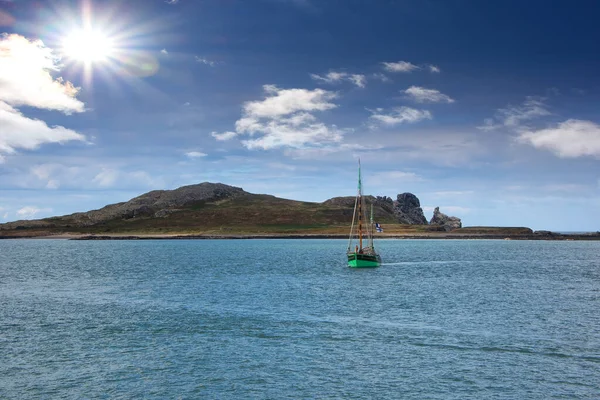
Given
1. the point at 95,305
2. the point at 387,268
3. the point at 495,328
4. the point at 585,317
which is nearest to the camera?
the point at 495,328

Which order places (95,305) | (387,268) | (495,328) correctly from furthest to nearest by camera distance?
1. (387,268)
2. (95,305)
3. (495,328)

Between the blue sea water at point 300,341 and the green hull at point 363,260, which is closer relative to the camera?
the blue sea water at point 300,341

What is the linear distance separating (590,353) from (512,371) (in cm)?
788

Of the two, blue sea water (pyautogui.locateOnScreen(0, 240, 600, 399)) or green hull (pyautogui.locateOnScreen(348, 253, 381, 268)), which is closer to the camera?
blue sea water (pyautogui.locateOnScreen(0, 240, 600, 399))

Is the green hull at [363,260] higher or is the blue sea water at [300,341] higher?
the green hull at [363,260]

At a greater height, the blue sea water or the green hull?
the green hull

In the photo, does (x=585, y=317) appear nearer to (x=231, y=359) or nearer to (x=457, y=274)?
(x=231, y=359)

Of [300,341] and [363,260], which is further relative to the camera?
[363,260]

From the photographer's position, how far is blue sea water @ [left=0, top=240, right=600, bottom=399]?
90.7 feet

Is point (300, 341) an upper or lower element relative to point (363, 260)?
lower

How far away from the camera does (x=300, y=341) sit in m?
37.5

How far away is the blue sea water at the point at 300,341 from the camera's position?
27656 millimetres

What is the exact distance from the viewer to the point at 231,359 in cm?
3306

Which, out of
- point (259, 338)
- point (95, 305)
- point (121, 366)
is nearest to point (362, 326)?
point (259, 338)
